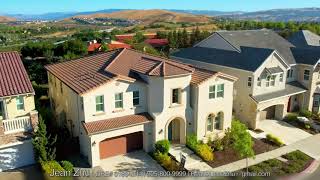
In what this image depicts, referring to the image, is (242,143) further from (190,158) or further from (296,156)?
(296,156)

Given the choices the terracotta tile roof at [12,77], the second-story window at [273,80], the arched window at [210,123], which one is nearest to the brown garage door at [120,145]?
the arched window at [210,123]

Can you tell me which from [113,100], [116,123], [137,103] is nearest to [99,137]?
[116,123]

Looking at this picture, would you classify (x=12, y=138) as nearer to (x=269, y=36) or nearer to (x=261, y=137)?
(x=261, y=137)

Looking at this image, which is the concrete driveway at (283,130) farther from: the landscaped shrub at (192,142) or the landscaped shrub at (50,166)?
the landscaped shrub at (50,166)

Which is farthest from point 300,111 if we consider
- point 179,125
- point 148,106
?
point 148,106

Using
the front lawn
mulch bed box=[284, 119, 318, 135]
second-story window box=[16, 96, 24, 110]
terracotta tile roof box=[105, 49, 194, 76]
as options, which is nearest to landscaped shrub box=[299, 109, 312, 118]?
mulch bed box=[284, 119, 318, 135]

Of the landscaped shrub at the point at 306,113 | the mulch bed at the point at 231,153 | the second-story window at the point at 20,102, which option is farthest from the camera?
the landscaped shrub at the point at 306,113
